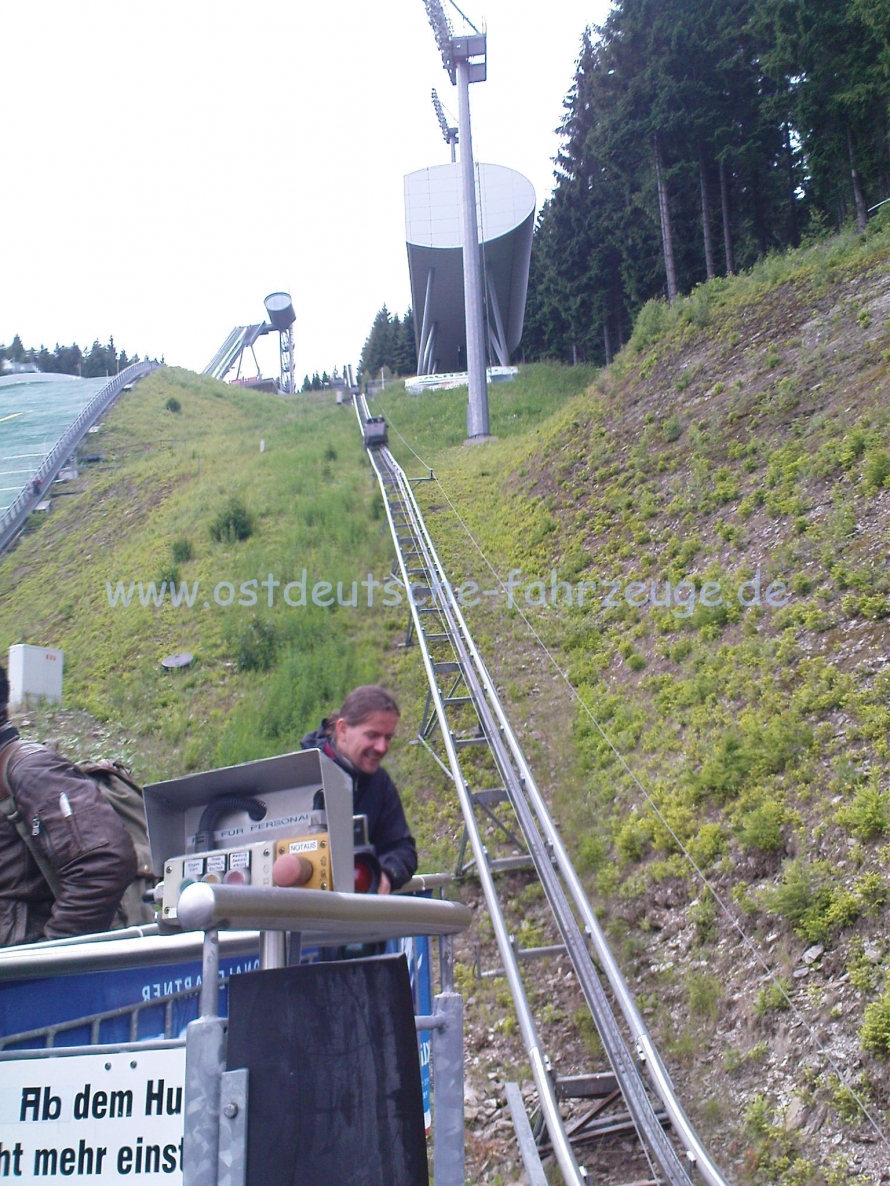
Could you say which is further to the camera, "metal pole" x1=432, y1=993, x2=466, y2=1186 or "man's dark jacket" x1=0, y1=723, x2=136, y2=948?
"man's dark jacket" x1=0, y1=723, x2=136, y2=948

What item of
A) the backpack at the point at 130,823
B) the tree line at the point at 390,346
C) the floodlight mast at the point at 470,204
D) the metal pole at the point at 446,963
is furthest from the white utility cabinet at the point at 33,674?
the tree line at the point at 390,346

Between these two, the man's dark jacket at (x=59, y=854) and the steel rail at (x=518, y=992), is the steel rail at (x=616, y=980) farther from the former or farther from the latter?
the man's dark jacket at (x=59, y=854)

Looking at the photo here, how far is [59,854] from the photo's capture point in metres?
3.74

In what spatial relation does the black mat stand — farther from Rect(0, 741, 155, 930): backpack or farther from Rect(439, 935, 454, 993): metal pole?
Rect(0, 741, 155, 930): backpack

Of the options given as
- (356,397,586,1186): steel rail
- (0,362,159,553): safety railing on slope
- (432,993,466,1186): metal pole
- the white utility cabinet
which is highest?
(0,362,159,553): safety railing on slope

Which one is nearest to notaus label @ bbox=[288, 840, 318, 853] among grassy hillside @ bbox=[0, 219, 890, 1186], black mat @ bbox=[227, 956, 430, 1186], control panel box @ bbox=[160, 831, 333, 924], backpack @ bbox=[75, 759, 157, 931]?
control panel box @ bbox=[160, 831, 333, 924]

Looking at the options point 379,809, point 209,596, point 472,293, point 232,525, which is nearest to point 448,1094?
point 379,809

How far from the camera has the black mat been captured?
1.88 metres

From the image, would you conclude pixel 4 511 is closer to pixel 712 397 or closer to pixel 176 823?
pixel 712 397

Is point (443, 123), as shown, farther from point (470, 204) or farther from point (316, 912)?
point (316, 912)

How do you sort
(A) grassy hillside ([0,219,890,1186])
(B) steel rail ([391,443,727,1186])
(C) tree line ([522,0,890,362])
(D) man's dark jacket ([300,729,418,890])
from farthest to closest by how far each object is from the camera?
(C) tree line ([522,0,890,362]) → (A) grassy hillside ([0,219,890,1186]) → (B) steel rail ([391,443,727,1186]) → (D) man's dark jacket ([300,729,418,890])

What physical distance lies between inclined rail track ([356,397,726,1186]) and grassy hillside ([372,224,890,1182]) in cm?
29

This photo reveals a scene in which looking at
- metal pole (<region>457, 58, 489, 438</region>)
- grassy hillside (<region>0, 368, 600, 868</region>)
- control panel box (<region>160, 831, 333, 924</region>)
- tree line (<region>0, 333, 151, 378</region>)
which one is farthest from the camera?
tree line (<region>0, 333, 151, 378</region>)

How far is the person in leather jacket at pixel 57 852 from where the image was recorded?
3721 millimetres
